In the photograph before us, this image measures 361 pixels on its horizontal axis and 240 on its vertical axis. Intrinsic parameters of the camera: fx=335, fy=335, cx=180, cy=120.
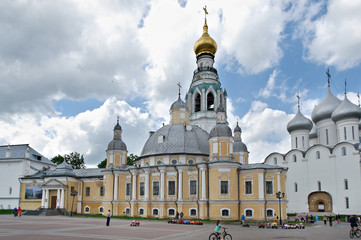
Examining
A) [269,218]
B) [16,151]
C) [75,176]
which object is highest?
[16,151]

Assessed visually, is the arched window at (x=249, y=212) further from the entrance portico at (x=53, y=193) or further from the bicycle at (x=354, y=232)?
the entrance portico at (x=53, y=193)

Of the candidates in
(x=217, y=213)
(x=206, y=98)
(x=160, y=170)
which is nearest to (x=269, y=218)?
(x=217, y=213)

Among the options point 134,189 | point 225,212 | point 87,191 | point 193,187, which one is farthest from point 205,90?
point 225,212

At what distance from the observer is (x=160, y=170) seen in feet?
132

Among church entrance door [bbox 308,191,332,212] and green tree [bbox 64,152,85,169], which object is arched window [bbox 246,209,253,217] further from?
green tree [bbox 64,152,85,169]

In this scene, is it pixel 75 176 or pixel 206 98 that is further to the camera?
pixel 206 98

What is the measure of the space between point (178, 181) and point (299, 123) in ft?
81.8

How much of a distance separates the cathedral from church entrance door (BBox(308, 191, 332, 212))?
34.8 feet

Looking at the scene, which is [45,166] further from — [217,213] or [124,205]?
[217,213]

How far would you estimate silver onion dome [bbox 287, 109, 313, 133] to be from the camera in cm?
5344

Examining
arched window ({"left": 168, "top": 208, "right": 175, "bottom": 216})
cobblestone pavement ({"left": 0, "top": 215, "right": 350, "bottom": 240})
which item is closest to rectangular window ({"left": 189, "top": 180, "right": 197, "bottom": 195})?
arched window ({"left": 168, "top": 208, "right": 175, "bottom": 216})

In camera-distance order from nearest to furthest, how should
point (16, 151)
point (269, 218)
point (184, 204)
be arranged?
point (269, 218), point (184, 204), point (16, 151)

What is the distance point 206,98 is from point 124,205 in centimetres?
2351

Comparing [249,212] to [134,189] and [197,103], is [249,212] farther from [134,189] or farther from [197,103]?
[197,103]
